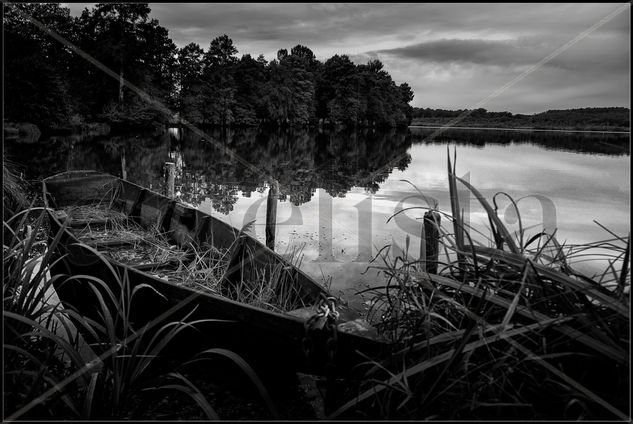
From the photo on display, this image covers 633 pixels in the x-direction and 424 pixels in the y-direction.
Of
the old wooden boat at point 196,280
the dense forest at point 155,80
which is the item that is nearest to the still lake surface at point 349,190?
the old wooden boat at point 196,280

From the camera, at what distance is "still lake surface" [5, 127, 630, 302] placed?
28.1 feet

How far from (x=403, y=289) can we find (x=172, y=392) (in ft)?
6.73

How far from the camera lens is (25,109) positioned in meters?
31.4

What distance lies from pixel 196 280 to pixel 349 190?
10622mm

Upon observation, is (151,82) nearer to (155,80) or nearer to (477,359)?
(155,80)

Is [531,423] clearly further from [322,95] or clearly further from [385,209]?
[322,95]

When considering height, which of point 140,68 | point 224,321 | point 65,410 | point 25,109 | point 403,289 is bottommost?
point 65,410

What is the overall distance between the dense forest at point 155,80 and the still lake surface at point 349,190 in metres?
8.96

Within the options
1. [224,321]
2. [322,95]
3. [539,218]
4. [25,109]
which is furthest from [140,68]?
[224,321]

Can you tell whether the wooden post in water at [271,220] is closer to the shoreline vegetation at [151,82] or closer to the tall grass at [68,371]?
the tall grass at [68,371]

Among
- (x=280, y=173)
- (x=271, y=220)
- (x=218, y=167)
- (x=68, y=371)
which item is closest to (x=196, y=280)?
(x=68, y=371)

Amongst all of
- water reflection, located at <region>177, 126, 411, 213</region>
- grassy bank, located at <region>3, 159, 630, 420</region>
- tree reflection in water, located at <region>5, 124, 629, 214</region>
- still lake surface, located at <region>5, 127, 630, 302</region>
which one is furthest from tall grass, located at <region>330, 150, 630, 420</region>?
tree reflection in water, located at <region>5, 124, 629, 214</region>

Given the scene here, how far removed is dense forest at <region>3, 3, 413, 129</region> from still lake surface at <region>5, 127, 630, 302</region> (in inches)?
353

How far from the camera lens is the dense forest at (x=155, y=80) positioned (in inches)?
1294
